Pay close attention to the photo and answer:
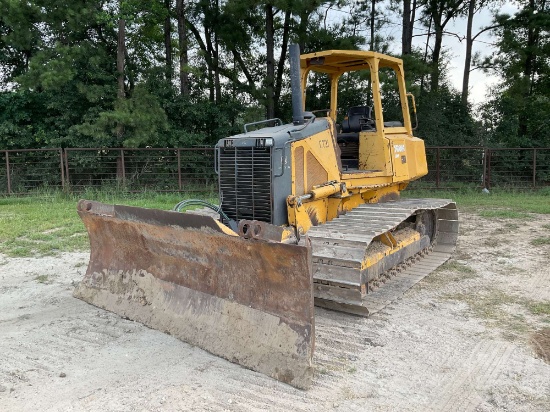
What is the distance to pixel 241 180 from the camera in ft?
16.1

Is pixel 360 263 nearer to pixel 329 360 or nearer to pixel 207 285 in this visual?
pixel 329 360

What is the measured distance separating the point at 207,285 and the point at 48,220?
6.81m

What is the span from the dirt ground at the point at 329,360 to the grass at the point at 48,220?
76.4 inches

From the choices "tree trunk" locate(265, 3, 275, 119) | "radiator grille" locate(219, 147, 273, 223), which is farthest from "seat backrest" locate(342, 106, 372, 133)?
"tree trunk" locate(265, 3, 275, 119)

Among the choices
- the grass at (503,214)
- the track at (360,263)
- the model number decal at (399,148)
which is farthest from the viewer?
the grass at (503,214)

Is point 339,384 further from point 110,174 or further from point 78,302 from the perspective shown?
point 110,174

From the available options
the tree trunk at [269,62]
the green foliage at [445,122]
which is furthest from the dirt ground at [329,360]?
the green foliage at [445,122]

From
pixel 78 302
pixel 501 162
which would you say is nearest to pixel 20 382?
pixel 78 302

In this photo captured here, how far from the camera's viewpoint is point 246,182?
4.88 meters

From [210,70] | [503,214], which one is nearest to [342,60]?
[503,214]

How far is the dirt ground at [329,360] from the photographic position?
306 cm

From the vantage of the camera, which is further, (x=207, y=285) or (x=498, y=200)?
(x=498, y=200)

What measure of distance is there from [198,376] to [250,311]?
24.1 inches

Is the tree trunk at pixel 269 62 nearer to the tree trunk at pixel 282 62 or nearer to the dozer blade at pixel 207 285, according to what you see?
the tree trunk at pixel 282 62
